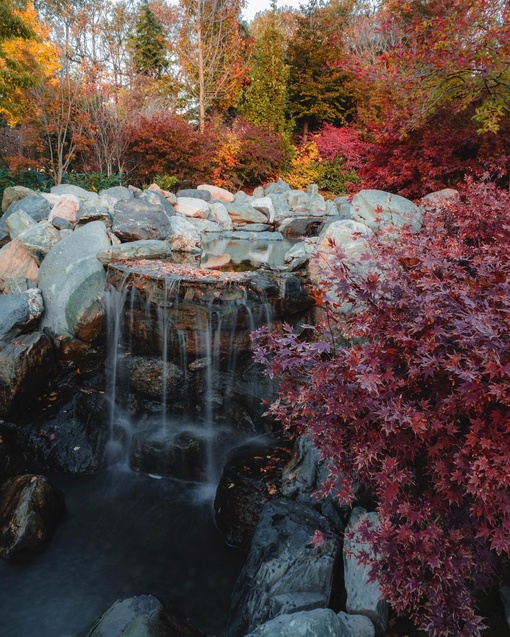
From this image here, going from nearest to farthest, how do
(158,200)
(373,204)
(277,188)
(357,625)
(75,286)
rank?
1. (357,625)
2. (75,286)
3. (373,204)
4. (158,200)
5. (277,188)

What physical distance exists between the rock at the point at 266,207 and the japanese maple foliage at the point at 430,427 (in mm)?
10223

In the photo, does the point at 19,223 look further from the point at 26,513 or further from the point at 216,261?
the point at 26,513

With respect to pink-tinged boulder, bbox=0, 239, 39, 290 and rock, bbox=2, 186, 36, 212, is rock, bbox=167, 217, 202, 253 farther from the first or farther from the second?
rock, bbox=2, 186, 36, 212

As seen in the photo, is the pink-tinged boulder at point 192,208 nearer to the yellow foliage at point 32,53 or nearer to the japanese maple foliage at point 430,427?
the yellow foliage at point 32,53

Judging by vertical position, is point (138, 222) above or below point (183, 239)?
above

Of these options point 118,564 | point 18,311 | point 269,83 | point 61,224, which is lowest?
point 118,564

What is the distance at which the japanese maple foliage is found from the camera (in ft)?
5.47

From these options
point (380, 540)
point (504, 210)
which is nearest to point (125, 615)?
point (380, 540)

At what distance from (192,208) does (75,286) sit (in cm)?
561

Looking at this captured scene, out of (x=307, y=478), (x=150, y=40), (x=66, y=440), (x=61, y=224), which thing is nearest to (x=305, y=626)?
(x=307, y=478)

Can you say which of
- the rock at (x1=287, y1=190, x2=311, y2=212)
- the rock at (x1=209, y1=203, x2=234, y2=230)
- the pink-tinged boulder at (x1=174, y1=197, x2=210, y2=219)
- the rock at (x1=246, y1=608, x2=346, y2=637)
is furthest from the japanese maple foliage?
the rock at (x1=287, y1=190, x2=311, y2=212)

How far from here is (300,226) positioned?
11.2 meters

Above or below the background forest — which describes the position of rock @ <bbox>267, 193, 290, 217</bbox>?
below

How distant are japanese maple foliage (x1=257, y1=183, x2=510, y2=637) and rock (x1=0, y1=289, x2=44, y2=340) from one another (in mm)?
4162
